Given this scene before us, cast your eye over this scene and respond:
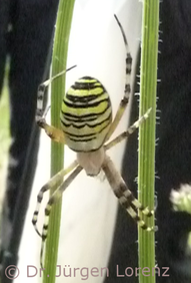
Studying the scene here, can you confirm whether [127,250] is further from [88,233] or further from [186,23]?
[186,23]

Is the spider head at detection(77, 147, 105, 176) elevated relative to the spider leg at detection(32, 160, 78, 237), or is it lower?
elevated

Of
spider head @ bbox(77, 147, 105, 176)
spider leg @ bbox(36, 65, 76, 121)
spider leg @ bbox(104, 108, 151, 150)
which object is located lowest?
spider head @ bbox(77, 147, 105, 176)

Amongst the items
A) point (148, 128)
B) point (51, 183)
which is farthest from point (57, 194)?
point (148, 128)

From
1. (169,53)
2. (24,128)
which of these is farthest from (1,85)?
(169,53)

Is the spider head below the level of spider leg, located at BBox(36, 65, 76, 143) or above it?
below

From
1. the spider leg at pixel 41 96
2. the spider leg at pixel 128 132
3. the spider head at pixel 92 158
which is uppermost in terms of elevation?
the spider leg at pixel 41 96

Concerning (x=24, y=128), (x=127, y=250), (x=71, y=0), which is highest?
(x=71, y=0)

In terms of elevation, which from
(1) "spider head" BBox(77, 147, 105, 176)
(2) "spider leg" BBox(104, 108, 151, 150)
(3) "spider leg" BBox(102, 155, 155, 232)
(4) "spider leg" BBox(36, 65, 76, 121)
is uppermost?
(4) "spider leg" BBox(36, 65, 76, 121)
